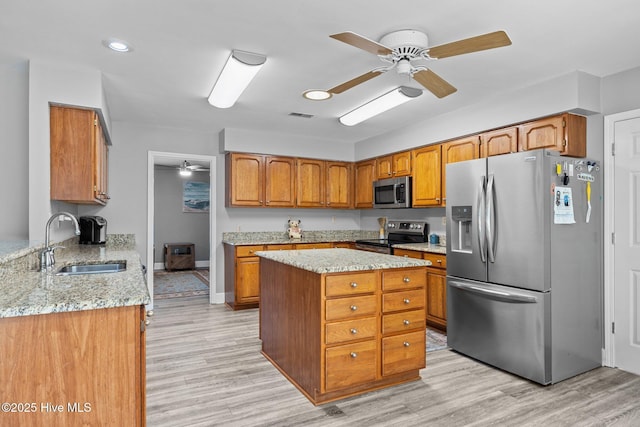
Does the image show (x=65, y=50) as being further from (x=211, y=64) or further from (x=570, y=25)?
(x=570, y=25)

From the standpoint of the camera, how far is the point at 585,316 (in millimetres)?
3043

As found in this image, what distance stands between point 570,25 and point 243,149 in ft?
12.8

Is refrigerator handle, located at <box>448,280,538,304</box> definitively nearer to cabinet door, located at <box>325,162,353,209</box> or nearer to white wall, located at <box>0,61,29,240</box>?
cabinet door, located at <box>325,162,353,209</box>

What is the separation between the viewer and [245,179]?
5277mm

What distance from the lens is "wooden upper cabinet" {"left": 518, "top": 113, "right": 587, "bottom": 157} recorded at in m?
3.19

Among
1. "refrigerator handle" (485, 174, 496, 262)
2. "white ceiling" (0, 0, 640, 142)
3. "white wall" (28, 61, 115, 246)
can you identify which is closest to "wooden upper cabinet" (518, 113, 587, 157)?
"white ceiling" (0, 0, 640, 142)

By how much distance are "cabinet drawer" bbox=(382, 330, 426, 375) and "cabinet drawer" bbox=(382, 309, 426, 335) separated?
0.05 metres

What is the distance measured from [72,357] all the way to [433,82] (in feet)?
8.32

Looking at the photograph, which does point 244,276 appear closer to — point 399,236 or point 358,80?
point 399,236

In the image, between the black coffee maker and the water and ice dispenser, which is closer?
the water and ice dispenser

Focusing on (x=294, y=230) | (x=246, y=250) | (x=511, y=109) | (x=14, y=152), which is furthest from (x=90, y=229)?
(x=511, y=109)

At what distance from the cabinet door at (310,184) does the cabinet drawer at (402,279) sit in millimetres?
3104

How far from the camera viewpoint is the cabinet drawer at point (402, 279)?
265cm

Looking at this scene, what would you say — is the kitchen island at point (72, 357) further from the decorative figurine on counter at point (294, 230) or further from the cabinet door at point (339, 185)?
the cabinet door at point (339, 185)
